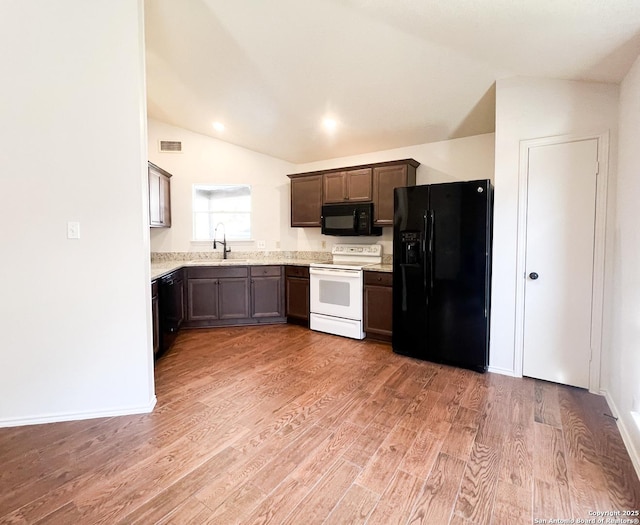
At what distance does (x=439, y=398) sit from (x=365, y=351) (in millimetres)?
1092

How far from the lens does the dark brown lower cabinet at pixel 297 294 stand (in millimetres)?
4281

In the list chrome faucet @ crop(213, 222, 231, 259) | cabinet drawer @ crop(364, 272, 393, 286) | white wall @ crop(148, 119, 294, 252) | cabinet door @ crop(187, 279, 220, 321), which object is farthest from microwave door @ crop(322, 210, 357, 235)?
cabinet door @ crop(187, 279, 220, 321)

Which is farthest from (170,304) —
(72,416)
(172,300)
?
(72,416)

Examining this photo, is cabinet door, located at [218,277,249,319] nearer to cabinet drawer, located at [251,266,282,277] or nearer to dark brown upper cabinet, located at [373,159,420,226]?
cabinet drawer, located at [251,266,282,277]

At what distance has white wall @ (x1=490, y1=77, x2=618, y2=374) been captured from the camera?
2.44 meters

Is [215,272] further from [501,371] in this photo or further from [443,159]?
[501,371]

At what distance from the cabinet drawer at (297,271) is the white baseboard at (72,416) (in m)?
2.39

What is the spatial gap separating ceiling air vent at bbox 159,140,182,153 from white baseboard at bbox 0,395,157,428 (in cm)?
364

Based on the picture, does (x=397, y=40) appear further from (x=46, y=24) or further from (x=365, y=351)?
(x=365, y=351)

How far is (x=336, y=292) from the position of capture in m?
3.94

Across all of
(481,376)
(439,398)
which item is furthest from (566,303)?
(439,398)

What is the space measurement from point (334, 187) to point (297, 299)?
5.21 feet

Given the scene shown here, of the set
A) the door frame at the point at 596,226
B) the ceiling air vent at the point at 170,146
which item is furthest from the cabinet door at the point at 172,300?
the door frame at the point at 596,226

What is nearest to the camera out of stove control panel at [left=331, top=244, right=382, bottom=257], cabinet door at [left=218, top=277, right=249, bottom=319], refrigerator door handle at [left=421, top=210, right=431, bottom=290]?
refrigerator door handle at [left=421, top=210, right=431, bottom=290]
